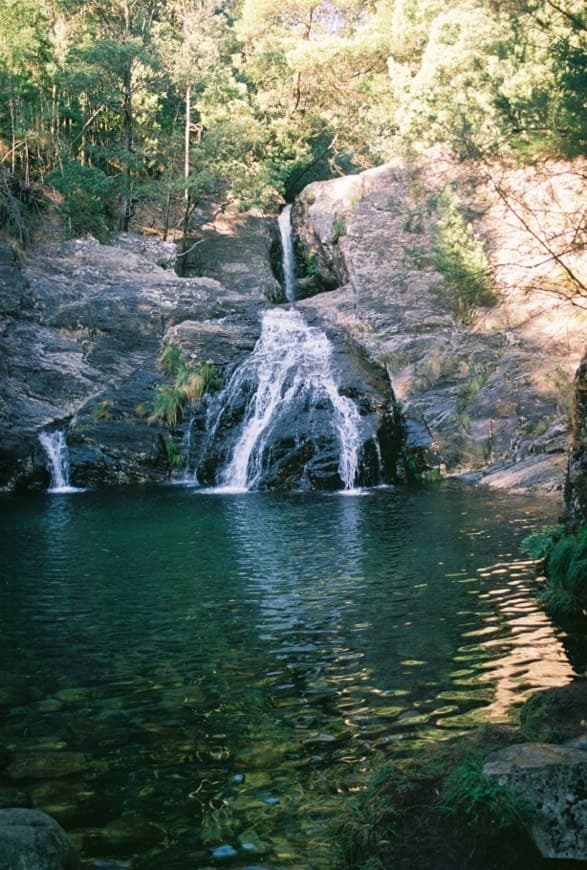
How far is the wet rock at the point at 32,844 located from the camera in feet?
9.64

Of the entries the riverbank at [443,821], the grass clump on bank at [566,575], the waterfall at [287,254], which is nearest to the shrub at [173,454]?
the waterfall at [287,254]

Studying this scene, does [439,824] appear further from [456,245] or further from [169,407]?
[456,245]

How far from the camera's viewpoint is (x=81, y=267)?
25.0 m

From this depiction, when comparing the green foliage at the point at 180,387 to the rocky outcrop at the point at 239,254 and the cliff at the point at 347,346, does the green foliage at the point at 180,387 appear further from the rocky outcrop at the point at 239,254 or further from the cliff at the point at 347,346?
the rocky outcrop at the point at 239,254

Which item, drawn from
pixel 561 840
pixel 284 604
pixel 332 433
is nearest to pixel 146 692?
pixel 284 604

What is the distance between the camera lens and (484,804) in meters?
3.44

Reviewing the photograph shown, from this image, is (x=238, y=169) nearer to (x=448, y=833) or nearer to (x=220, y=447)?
(x=220, y=447)

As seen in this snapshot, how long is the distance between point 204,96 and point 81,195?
6.83m

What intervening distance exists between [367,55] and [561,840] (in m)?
35.0

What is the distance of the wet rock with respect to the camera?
116 inches

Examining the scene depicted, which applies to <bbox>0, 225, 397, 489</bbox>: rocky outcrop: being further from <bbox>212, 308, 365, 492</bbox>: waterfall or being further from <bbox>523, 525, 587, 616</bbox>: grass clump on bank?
<bbox>523, 525, 587, 616</bbox>: grass clump on bank

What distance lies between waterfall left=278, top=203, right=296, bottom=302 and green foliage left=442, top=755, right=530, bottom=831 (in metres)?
26.9

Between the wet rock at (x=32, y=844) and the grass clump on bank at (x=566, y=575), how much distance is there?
17.5 ft

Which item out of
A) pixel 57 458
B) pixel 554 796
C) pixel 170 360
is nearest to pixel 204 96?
pixel 170 360
